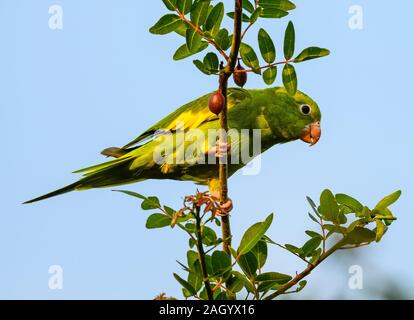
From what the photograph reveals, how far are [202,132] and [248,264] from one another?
2392 mm

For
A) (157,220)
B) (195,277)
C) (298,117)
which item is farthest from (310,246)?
(298,117)

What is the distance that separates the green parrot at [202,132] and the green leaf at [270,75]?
159 cm

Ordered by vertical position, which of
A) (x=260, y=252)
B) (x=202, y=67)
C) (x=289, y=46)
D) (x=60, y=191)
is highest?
(x=289, y=46)

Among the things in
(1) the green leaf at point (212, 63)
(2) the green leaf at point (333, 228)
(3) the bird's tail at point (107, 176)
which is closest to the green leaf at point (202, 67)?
(1) the green leaf at point (212, 63)

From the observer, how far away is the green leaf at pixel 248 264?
2.77m

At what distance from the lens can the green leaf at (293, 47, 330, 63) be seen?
2914mm

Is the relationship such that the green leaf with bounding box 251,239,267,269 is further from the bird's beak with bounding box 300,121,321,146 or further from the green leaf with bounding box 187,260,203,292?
the bird's beak with bounding box 300,121,321,146

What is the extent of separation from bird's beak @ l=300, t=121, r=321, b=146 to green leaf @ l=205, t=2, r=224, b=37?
298 centimetres

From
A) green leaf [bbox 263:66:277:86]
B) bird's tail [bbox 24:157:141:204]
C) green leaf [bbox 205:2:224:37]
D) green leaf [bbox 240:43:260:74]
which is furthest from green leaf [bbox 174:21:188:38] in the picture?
bird's tail [bbox 24:157:141:204]

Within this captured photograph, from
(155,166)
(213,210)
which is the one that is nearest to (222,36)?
(213,210)

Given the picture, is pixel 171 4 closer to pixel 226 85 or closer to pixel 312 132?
pixel 226 85

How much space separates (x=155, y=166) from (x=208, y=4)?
90.7 inches

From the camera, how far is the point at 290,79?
3.06 metres
